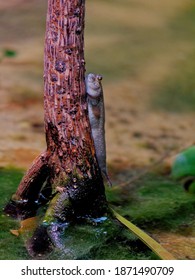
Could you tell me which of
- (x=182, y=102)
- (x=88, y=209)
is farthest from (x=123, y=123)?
(x=88, y=209)

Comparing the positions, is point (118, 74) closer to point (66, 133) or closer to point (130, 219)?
point (130, 219)

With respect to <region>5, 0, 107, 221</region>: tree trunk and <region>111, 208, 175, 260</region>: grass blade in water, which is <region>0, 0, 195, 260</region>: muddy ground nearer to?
<region>111, 208, 175, 260</region>: grass blade in water

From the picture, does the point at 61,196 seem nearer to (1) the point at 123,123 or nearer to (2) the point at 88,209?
(2) the point at 88,209

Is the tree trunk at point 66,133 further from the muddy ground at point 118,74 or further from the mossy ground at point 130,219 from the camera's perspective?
the muddy ground at point 118,74

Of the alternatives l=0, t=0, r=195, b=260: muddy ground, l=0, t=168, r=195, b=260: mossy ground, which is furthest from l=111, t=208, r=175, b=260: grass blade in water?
l=0, t=0, r=195, b=260: muddy ground

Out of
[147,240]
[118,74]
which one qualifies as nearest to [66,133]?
[147,240]
